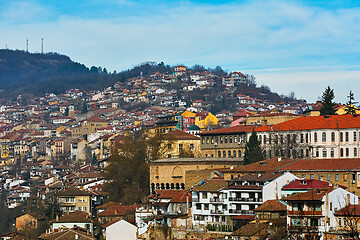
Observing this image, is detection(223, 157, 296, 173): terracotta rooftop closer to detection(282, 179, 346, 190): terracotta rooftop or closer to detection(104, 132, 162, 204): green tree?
detection(282, 179, 346, 190): terracotta rooftop

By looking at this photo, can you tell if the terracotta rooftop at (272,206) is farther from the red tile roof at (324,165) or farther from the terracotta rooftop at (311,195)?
the red tile roof at (324,165)

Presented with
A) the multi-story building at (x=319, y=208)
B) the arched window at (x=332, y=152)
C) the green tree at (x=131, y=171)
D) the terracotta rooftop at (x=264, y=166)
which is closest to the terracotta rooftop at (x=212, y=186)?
the terracotta rooftop at (x=264, y=166)

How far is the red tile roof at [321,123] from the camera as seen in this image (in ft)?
192

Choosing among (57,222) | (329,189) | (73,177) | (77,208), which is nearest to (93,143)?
(73,177)

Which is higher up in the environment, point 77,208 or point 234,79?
point 234,79

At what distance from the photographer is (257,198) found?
46250 mm

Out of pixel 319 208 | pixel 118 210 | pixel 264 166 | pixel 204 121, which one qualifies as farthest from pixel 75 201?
pixel 204 121

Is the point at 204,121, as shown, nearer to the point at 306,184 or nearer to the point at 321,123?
the point at 321,123

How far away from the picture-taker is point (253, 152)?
56.8 metres

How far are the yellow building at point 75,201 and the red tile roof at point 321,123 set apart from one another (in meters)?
16.6

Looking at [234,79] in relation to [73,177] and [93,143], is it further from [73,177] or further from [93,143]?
[73,177]

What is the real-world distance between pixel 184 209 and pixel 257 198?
6101 mm

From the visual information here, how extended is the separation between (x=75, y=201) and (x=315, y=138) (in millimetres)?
22519

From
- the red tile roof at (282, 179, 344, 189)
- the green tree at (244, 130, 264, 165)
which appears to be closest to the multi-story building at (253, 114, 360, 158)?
the green tree at (244, 130, 264, 165)
